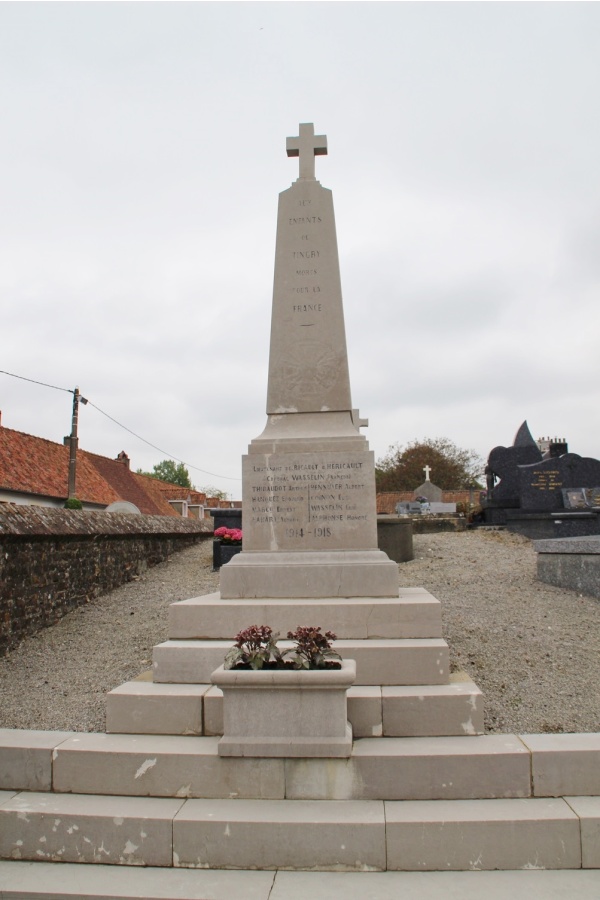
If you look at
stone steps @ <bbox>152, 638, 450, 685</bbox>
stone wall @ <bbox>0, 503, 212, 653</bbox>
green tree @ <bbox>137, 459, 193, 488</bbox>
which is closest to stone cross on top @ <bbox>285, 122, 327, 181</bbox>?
stone wall @ <bbox>0, 503, 212, 653</bbox>

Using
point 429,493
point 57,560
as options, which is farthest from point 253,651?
point 429,493

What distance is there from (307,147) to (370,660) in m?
5.55

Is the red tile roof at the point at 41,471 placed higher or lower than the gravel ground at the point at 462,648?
higher

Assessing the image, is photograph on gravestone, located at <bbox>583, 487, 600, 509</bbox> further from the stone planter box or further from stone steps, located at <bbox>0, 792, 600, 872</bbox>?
the stone planter box

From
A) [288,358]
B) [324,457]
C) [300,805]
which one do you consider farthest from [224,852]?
[288,358]

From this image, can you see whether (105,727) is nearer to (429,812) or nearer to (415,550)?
(429,812)

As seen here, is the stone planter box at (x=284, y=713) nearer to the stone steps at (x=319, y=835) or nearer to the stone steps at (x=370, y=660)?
the stone steps at (x=319, y=835)

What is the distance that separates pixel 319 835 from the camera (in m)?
3.43

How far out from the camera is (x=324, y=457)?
20.6 feet

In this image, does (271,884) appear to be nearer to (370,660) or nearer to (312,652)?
(312,652)

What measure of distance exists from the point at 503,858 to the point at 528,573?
22.3 feet

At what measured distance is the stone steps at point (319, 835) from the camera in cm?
338

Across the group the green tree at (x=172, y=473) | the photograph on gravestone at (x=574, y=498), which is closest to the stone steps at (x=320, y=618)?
the photograph on gravestone at (x=574, y=498)

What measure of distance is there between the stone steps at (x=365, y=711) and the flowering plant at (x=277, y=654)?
1.81 feet
